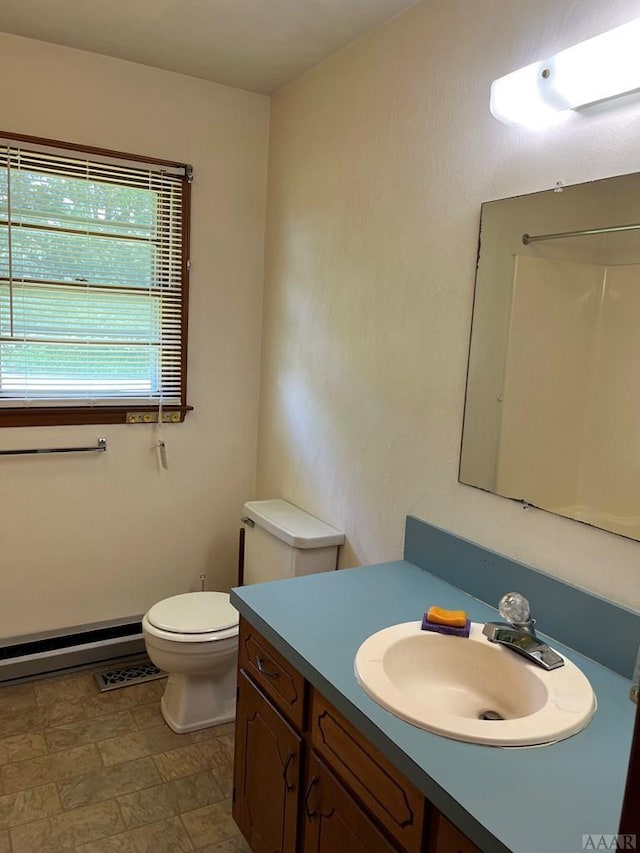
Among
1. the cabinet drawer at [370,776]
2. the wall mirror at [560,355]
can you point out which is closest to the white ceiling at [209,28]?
the wall mirror at [560,355]

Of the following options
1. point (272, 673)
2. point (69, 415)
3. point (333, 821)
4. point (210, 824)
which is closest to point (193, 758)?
point (210, 824)

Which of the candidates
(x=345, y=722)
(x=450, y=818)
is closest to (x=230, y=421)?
(x=345, y=722)

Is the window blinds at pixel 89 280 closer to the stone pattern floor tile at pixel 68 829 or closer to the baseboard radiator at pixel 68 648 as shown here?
the baseboard radiator at pixel 68 648

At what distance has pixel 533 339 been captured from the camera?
161 centimetres

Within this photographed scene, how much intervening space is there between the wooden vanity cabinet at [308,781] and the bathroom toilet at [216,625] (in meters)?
0.55

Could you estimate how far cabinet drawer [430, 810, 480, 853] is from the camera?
985 millimetres

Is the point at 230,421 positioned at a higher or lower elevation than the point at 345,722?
higher

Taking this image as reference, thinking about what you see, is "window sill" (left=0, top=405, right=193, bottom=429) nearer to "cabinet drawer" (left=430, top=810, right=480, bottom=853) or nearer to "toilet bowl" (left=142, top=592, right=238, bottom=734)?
"toilet bowl" (left=142, top=592, right=238, bottom=734)

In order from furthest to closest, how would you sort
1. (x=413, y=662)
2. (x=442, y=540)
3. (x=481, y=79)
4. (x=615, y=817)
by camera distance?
(x=442, y=540) < (x=481, y=79) < (x=413, y=662) < (x=615, y=817)

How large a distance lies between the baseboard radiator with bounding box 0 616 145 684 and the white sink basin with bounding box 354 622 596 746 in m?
1.84

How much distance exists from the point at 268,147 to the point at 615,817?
9.15 ft

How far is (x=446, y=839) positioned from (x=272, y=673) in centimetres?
64

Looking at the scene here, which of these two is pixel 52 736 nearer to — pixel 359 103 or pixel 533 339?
pixel 533 339

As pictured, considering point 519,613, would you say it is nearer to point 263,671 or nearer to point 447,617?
point 447,617
